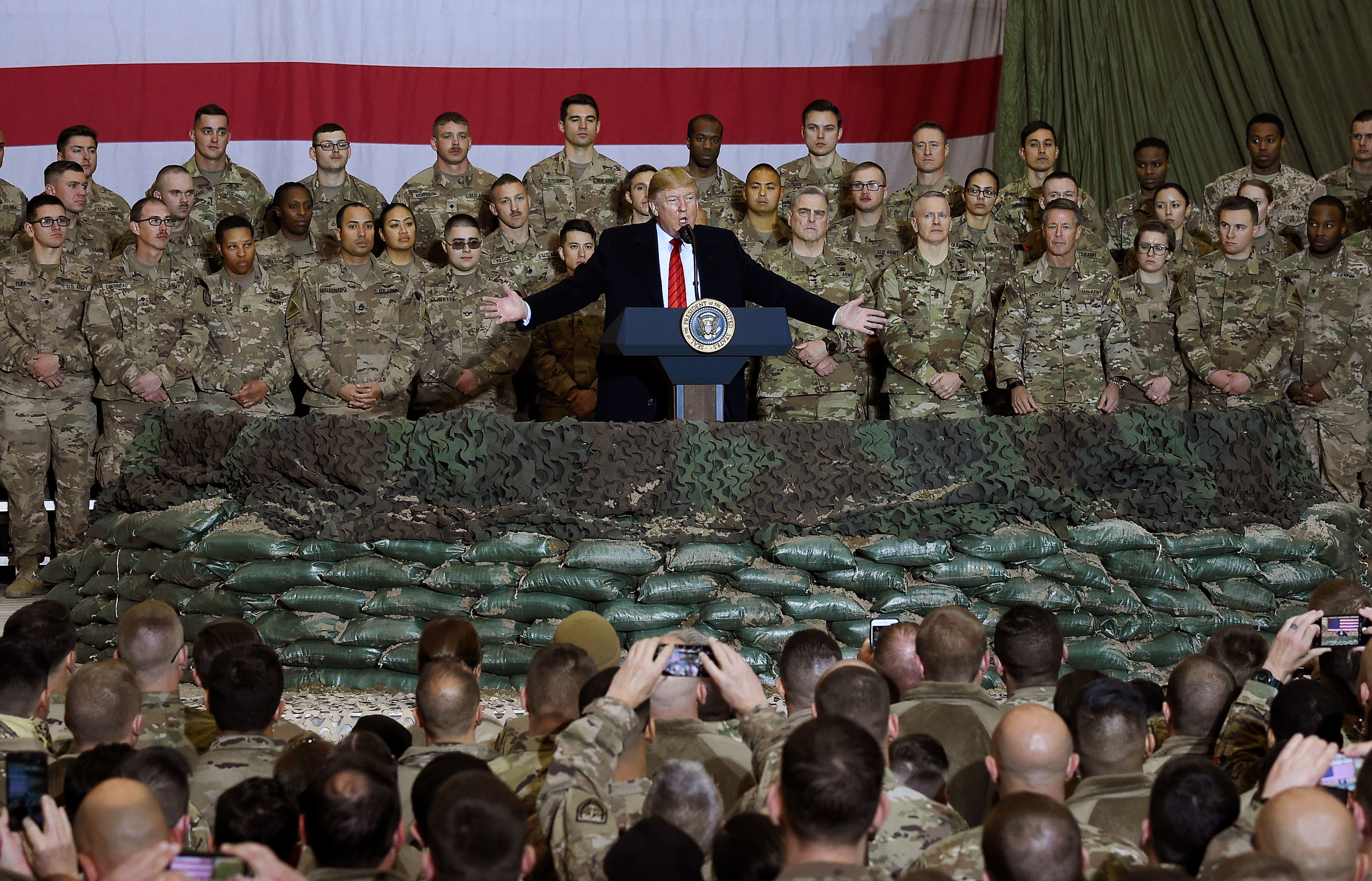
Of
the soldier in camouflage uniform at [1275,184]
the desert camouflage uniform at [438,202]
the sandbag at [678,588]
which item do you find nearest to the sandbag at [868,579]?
the sandbag at [678,588]

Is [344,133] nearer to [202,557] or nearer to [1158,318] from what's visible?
[202,557]

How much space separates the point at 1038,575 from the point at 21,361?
4795mm

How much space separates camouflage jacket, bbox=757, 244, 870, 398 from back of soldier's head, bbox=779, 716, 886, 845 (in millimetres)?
4257

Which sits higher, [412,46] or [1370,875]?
[412,46]

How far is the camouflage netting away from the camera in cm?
445

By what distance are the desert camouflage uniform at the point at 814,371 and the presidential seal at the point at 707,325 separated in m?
1.76

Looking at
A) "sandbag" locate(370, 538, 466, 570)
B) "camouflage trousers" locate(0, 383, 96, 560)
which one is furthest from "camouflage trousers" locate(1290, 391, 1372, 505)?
"camouflage trousers" locate(0, 383, 96, 560)

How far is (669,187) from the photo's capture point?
185 inches

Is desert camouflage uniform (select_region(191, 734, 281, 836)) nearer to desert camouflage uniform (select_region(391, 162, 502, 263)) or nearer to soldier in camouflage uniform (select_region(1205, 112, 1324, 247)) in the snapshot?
desert camouflage uniform (select_region(391, 162, 502, 263))

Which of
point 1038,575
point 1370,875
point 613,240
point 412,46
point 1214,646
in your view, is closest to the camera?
point 1370,875

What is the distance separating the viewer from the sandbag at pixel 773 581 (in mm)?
4426

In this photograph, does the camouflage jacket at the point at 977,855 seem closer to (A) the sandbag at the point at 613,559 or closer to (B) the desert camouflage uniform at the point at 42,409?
(A) the sandbag at the point at 613,559

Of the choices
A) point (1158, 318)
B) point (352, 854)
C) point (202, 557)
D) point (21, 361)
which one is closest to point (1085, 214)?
point (1158, 318)

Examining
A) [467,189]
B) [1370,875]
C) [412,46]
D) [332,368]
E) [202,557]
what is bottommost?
[1370,875]
